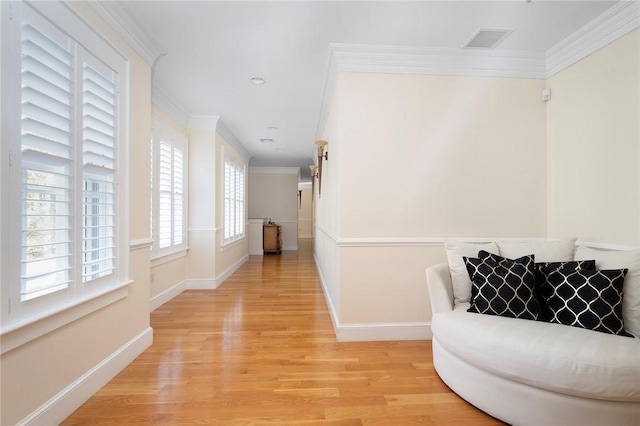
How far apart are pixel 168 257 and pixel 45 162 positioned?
8.59 feet

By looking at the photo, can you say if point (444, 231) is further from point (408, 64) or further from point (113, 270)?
point (113, 270)

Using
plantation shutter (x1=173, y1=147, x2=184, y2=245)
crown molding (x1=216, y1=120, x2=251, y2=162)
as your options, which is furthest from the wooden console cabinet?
plantation shutter (x1=173, y1=147, x2=184, y2=245)

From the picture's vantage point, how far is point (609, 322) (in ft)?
5.82

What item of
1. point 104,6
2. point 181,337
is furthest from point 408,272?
point 104,6

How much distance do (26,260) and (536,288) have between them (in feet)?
9.97

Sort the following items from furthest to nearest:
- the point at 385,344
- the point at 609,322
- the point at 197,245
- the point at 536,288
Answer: the point at 197,245, the point at 385,344, the point at 536,288, the point at 609,322

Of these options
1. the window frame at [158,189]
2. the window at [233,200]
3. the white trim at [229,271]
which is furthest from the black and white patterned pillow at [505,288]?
the window at [233,200]

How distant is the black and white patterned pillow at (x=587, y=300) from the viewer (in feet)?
5.86

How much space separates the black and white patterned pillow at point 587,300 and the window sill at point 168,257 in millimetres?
3852

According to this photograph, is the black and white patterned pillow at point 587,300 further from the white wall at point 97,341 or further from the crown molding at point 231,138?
the crown molding at point 231,138

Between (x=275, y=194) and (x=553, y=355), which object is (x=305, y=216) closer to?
(x=275, y=194)

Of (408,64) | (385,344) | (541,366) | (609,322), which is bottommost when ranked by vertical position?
(385,344)

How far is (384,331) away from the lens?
283cm

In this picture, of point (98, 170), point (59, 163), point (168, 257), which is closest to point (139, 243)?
point (98, 170)
